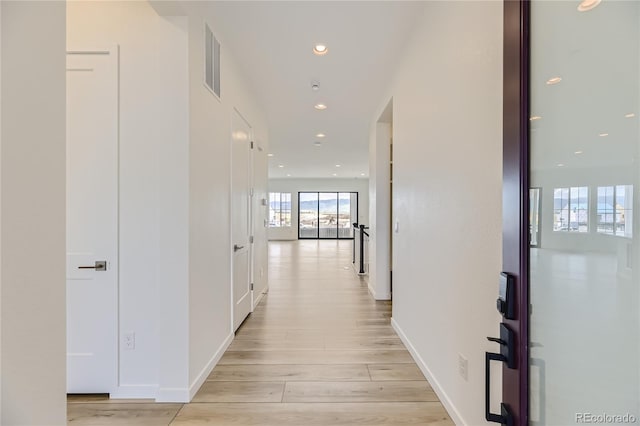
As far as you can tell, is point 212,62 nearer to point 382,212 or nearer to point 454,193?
point 454,193

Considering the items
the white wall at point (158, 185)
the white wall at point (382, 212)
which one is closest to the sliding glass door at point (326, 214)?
the white wall at point (382, 212)

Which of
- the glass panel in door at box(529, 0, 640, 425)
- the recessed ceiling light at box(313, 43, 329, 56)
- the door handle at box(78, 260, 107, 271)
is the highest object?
the recessed ceiling light at box(313, 43, 329, 56)

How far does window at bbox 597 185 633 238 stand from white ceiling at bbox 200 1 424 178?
2.10 meters

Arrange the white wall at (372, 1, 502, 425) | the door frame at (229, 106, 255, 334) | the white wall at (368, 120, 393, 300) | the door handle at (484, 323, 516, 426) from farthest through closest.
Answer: the white wall at (368, 120, 393, 300), the door frame at (229, 106, 255, 334), the white wall at (372, 1, 502, 425), the door handle at (484, 323, 516, 426)

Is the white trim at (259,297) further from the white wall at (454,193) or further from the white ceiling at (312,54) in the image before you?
the white ceiling at (312,54)

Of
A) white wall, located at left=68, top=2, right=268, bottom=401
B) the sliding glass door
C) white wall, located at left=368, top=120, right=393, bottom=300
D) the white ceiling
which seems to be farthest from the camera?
the sliding glass door

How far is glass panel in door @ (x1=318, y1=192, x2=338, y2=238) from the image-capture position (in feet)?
45.6

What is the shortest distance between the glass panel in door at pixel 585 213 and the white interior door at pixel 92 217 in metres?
2.40

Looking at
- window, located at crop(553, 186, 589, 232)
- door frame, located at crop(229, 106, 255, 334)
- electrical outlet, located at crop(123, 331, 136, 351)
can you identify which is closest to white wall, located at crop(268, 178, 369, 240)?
door frame, located at crop(229, 106, 255, 334)

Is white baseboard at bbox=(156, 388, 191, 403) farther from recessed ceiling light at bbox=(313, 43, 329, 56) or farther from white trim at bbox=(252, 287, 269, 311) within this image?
recessed ceiling light at bbox=(313, 43, 329, 56)

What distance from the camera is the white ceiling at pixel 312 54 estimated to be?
2254 millimetres

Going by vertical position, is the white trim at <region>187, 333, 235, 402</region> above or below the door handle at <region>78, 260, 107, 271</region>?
below

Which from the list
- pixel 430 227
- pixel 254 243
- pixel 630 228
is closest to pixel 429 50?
pixel 430 227

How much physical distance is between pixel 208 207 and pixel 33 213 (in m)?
1.54
